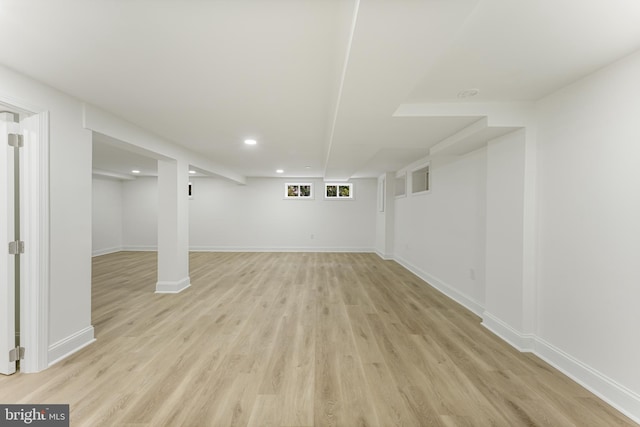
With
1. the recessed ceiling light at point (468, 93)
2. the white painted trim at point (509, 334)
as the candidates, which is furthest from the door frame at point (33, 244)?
the white painted trim at point (509, 334)

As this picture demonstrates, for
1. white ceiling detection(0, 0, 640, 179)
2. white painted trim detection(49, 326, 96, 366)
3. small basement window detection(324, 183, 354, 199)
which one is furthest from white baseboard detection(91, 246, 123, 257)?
small basement window detection(324, 183, 354, 199)

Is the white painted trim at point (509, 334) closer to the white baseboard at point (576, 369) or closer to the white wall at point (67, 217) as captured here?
the white baseboard at point (576, 369)

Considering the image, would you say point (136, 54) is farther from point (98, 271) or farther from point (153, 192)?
point (153, 192)

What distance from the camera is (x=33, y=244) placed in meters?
2.13

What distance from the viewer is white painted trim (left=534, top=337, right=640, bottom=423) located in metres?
1.70

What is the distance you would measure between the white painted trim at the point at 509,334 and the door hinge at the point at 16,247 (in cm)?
456

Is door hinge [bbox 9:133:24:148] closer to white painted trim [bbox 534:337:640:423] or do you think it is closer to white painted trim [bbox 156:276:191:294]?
white painted trim [bbox 156:276:191:294]

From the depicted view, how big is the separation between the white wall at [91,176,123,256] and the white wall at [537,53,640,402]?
10.1 meters

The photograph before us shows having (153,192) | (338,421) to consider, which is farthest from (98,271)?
(338,421)

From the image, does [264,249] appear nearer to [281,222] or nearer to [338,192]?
[281,222]

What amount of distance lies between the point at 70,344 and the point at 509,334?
14.2 ft

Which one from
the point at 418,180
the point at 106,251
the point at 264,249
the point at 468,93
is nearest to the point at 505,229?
the point at 468,93

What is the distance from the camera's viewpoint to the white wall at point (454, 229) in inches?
135

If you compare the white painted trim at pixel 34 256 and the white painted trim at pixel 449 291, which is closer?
the white painted trim at pixel 34 256
